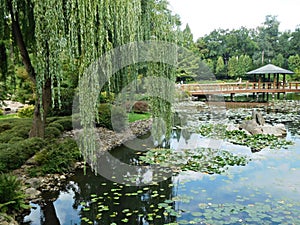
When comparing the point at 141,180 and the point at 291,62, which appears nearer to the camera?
the point at 141,180

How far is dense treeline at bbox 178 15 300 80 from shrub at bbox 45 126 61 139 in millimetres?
28457

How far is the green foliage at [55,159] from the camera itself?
5.21m

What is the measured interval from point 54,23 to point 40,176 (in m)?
2.83

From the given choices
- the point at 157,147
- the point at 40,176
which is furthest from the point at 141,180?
the point at 157,147

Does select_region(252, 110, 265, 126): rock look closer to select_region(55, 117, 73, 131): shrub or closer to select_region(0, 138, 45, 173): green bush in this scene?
select_region(55, 117, 73, 131): shrub

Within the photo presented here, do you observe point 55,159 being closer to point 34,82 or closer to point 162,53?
point 34,82

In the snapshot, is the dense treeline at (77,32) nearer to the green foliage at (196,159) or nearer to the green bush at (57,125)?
the green foliage at (196,159)

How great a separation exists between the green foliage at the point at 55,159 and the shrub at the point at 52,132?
2.71 feet

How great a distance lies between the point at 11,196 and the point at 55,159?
165 centimetres

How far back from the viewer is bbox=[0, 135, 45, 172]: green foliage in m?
5.03

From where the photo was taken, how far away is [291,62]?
107 ft

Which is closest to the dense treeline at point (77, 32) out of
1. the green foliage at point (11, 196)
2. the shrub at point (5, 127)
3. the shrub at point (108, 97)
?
the green foliage at point (11, 196)

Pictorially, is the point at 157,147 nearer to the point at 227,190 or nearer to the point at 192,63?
the point at 227,190

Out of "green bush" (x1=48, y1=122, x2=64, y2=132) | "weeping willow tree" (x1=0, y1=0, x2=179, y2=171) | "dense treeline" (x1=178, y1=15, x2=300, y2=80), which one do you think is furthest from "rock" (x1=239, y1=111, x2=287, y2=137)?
"dense treeline" (x1=178, y1=15, x2=300, y2=80)
